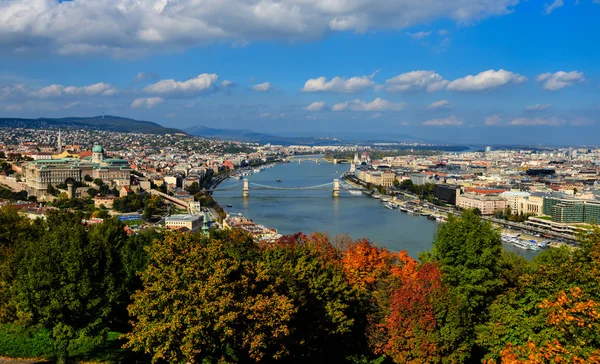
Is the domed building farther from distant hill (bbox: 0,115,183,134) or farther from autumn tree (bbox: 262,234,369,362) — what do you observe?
distant hill (bbox: 0,115,183,134)

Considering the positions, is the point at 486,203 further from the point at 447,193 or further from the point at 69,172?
the point at 69,172

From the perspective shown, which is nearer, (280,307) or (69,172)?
(280,307)

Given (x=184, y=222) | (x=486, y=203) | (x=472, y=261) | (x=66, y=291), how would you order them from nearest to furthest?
(x=66, y=291), (x=472, y=261), (x=184, y=222), (x=486, y=203)

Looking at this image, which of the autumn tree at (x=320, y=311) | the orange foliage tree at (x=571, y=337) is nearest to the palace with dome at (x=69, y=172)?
the autumn tree at (x=320, y=311)

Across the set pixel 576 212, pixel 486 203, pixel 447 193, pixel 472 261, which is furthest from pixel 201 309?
pixel 447 193

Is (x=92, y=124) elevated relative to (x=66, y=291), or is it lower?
elevated

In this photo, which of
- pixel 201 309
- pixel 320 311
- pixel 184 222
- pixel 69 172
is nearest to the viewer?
pixel 201 309
